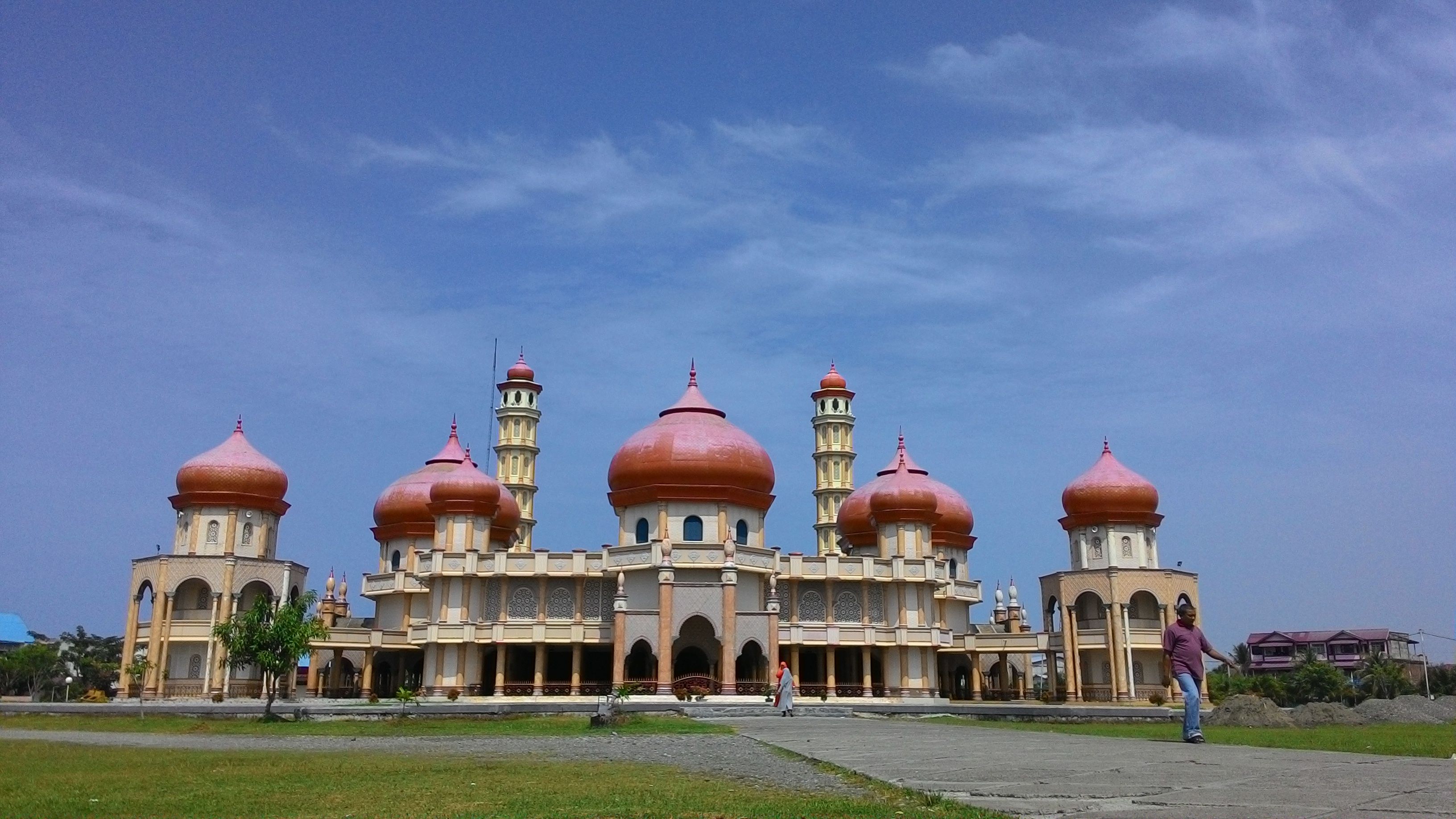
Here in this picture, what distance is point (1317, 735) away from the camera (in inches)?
635

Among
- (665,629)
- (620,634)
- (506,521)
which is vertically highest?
(506,521)

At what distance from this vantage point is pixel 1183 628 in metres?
13.9

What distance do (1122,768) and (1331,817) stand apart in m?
3.51

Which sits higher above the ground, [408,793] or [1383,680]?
[1383,680]

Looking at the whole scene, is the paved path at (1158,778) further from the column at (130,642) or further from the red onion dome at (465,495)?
the column at (130,642)

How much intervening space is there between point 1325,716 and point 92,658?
78.8m

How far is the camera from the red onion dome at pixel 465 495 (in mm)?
47000

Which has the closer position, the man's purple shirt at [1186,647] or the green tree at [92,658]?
the man's purple shirt at [1186,647]

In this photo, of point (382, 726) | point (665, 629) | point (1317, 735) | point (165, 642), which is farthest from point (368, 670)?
point (1317, 735)

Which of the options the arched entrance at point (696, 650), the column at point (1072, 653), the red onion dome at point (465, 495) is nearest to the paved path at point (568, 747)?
the red onion dome at point (465, 495)

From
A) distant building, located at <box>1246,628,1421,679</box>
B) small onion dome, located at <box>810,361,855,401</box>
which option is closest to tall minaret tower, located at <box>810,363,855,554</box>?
small onion dome, located at <box>810,361,855,401</box>

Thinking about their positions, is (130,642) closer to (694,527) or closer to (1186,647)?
(694,527)

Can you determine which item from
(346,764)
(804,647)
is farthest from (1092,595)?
(346,764)

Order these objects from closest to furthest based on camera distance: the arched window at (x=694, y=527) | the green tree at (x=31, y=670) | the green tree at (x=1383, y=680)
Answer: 1. the arched window at (x=694, y=527)
2. the green tree at (x=1383, y=680)
3. the green tree at (x=31, y=670)
